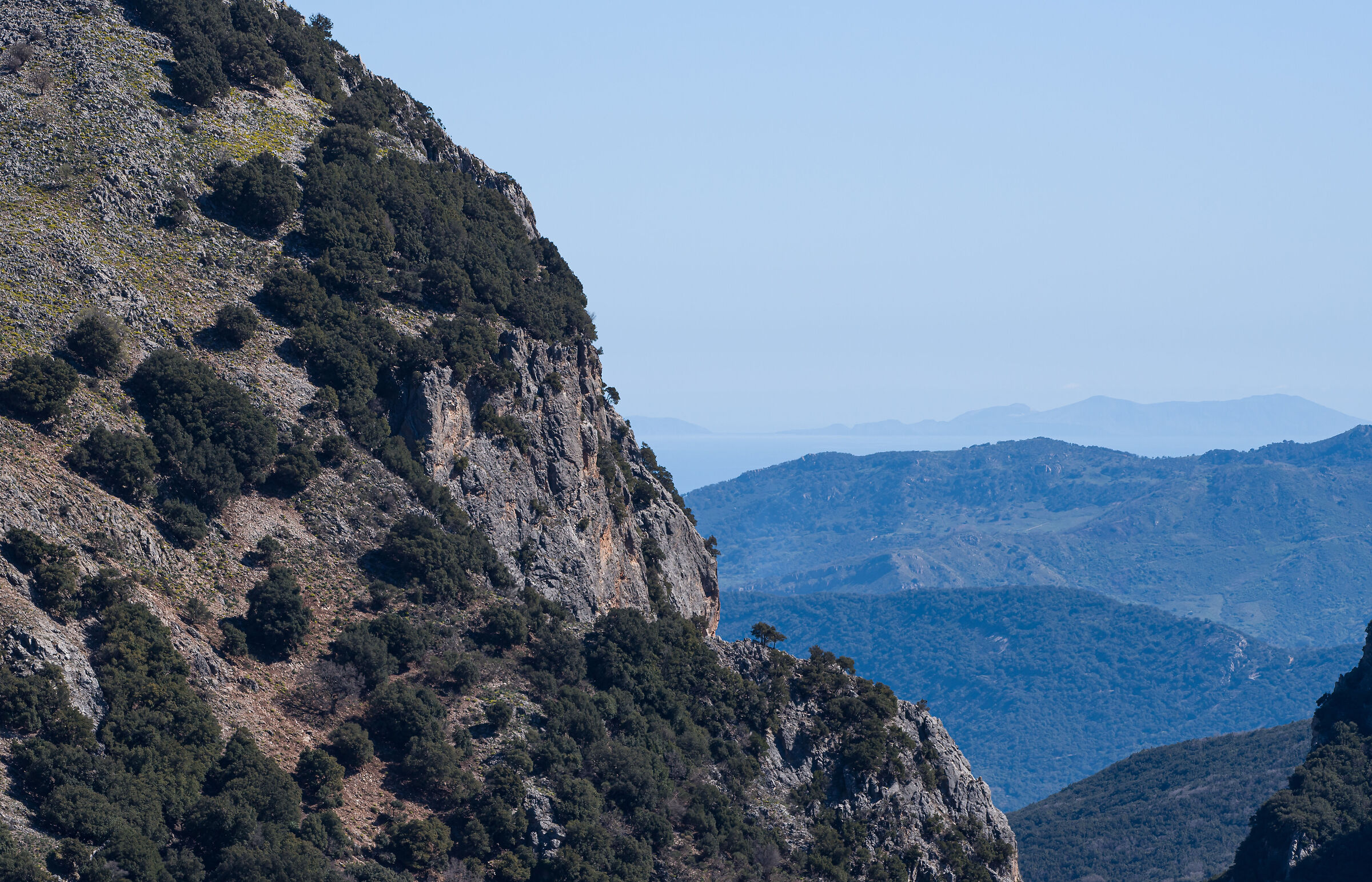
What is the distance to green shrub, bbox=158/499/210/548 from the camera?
4575 cm

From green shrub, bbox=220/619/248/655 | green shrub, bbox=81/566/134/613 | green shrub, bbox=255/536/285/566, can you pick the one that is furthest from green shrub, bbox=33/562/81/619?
green shrub, bbox=255/536/285/566

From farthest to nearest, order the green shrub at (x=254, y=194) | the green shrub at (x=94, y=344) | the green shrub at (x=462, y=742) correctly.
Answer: the green shrub at (x=254, y=194) < the green shrub at (x=94, y=344) < the green shrub at (x=462, y=742)

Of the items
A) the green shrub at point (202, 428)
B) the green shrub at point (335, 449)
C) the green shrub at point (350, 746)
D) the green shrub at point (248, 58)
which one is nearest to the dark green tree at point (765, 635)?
the green shrub at point (335, 449)

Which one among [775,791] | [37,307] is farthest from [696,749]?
[37,307]

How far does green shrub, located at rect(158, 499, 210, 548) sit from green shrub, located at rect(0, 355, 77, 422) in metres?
5.21

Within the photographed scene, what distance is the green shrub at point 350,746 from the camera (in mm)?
43103

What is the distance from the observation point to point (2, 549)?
1529 inches

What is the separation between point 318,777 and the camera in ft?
136

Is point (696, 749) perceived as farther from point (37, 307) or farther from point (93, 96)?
point (93, 96)

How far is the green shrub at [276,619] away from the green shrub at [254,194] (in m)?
21.6

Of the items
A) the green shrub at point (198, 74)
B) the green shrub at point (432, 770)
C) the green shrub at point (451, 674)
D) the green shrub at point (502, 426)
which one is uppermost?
the green shrub at point (198, 74)

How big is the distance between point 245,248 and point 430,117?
22.3m

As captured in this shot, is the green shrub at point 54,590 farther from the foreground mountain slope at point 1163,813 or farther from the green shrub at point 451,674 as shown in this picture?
the foreground mountain slope at point 1163,813

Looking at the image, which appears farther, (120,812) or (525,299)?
(525,299)
